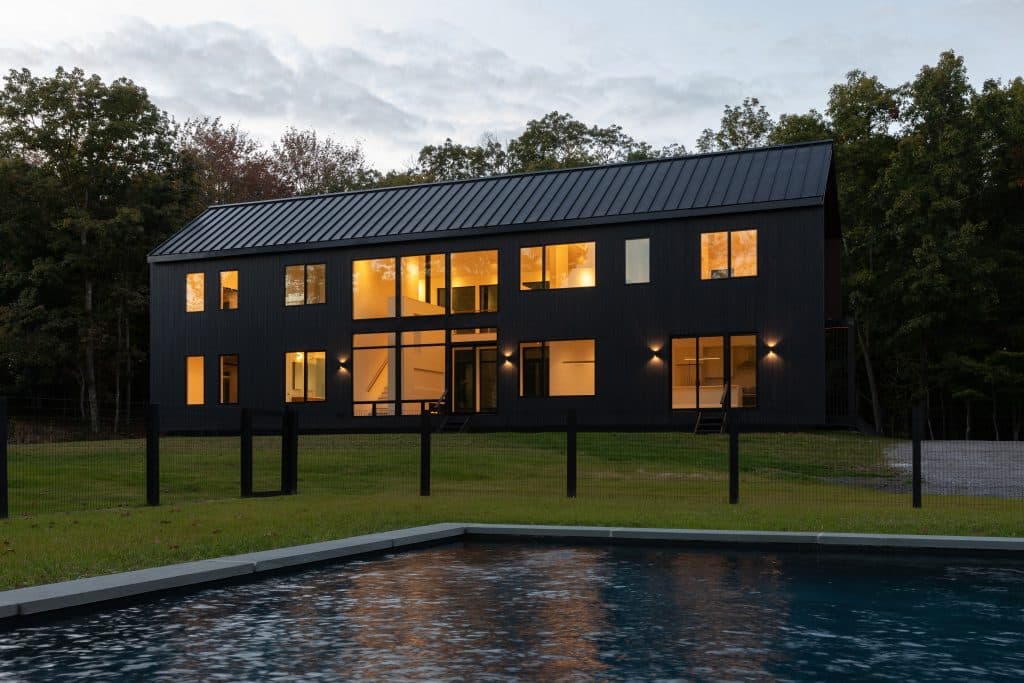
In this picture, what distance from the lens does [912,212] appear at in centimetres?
4028

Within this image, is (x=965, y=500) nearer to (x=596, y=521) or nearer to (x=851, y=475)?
(x=851, y=475)

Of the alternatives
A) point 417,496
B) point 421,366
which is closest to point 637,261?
point 421,366

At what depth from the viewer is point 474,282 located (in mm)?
36188

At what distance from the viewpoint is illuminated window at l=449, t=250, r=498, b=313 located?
118 feet

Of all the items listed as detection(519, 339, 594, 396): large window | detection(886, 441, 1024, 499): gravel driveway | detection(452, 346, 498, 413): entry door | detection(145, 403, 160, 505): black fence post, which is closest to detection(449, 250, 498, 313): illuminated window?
detection(452, 346, 498, 413): entry door

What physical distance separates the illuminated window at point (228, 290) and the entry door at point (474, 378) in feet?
27.5

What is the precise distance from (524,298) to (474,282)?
2033 mm

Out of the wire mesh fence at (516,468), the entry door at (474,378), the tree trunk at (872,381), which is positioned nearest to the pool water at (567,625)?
the wire mesh fence at (516,468)

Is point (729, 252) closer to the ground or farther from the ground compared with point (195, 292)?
farther from the ground

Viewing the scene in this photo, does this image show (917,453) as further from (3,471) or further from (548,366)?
(548,366)

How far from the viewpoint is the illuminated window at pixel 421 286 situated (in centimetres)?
3678

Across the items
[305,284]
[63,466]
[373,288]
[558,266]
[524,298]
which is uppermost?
[558,266]

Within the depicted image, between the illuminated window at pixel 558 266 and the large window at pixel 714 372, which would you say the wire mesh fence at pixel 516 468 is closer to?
the large window at pixel 714 372

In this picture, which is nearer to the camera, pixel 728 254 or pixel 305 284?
pixel 728 254
